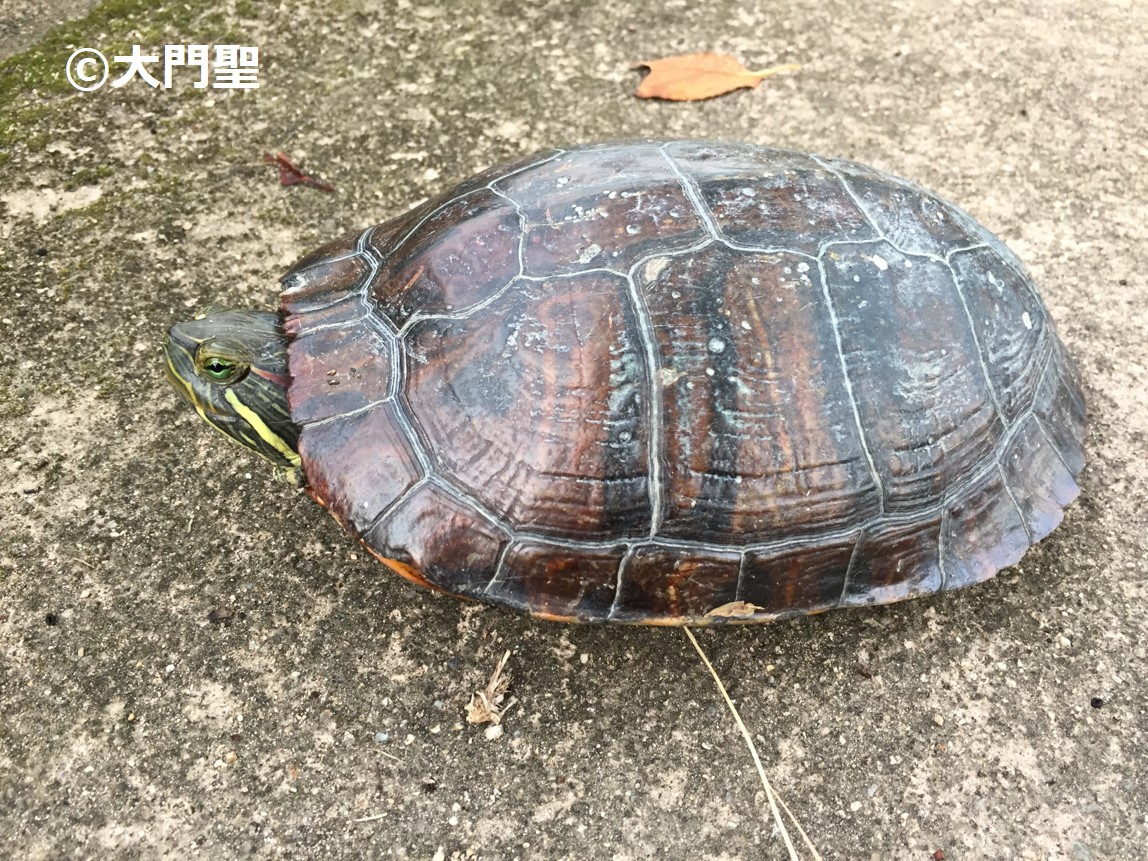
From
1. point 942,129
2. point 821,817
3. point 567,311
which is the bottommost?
point 821,817

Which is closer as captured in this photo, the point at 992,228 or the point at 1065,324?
the point at 1065,324

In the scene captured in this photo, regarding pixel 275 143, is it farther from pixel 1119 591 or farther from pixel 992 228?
pixel 1119 591

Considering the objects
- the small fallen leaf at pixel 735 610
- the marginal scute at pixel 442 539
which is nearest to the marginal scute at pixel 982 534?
the small fallen leaf at pixel 735 610

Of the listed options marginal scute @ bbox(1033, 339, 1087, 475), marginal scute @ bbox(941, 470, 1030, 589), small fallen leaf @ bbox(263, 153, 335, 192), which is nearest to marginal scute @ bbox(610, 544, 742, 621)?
marginal scute @ bbox(941, 470, 1030, 589)

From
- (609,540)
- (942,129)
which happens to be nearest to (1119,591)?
(609,540)

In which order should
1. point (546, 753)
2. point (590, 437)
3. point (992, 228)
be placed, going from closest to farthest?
point (590, 437) → point (546, 753) → point (992, 228)

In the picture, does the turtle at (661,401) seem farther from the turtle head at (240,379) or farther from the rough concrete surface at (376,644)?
the rough concrete surface at (376,644)

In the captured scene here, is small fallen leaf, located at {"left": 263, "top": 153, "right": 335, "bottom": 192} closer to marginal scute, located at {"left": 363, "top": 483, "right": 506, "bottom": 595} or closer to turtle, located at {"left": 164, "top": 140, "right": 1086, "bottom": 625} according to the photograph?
turtle, located at {"left": 164, "top": 140, "right": 1086, "bottom": 625}
